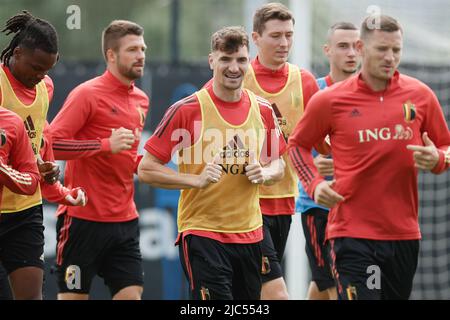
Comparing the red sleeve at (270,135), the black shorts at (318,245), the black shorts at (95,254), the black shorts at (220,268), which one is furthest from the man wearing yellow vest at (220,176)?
the black shorts at (318,245)

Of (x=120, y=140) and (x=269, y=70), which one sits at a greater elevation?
Result: (x=269, y=70)

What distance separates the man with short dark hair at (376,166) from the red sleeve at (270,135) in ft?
2.15

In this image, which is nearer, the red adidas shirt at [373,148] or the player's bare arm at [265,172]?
the red adidas shirt at [373,148]

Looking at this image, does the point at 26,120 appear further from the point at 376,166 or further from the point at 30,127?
the point at 376,166

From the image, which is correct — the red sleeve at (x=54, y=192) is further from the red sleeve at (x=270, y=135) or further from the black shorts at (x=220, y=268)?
the red sleeve at (x=270, y=135)

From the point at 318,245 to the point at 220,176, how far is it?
232 cm

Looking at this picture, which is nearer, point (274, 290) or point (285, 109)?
point (274, 290)

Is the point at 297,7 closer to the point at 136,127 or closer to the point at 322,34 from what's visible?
the point at 322,34

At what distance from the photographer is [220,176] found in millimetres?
7938

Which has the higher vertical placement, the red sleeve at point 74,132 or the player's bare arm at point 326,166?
the red sleeve at point 74,132

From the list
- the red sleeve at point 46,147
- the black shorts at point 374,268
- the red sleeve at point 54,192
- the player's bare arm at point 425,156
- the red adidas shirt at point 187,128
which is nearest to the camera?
the player's bare arm at point 425,156

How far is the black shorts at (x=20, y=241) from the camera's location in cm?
817

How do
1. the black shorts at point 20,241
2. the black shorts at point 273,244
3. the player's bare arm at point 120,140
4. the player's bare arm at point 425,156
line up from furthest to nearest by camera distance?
the player's bare arm at point 120,140
the black shorts at point 273,244
the black shorts at point 20,241
the player's bare arm at point 425,156

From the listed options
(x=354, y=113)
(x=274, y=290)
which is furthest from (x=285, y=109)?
(x=354, y=113)
